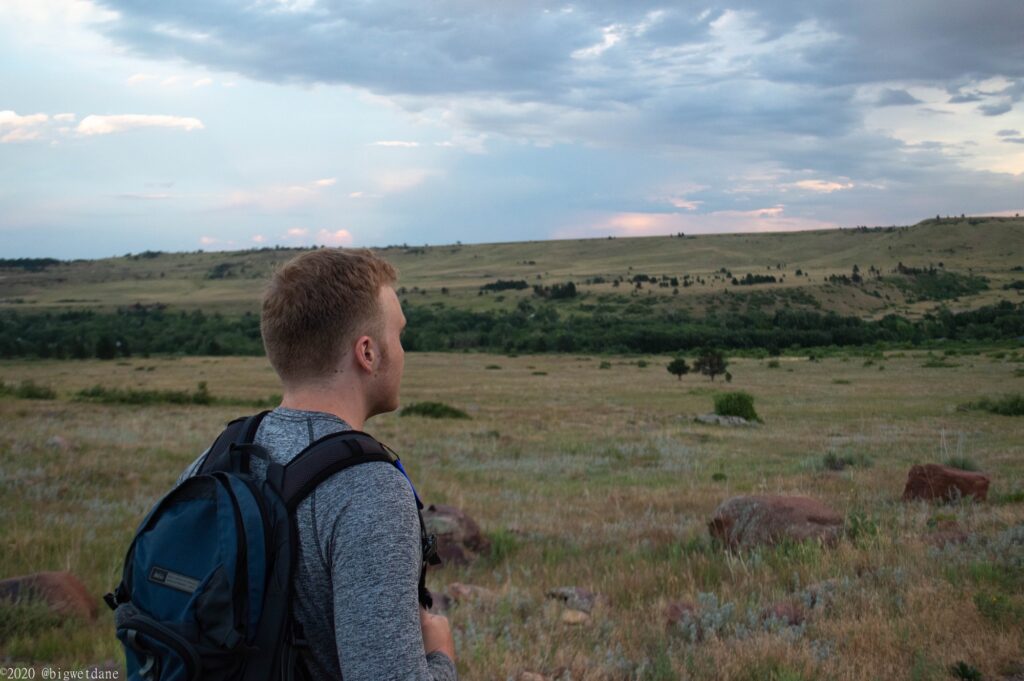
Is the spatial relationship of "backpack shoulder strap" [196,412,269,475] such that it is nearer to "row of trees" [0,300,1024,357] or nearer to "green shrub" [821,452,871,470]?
"green shrub" [821,452,871,470]

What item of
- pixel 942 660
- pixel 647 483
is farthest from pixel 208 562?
pixel 647 483

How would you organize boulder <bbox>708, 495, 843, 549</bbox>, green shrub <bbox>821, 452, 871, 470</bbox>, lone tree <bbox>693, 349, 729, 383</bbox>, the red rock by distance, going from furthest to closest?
lone tree <bbox>693, 349, 729, 383</bbox>, green shrub <bbox>821, 452, 871, 470</bbox>, boulder <bbox>708, 495, 843, 549</bbox>, the red rock

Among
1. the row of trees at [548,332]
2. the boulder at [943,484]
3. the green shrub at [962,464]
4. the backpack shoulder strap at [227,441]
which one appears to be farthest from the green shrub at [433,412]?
the row of trees at [548,332]

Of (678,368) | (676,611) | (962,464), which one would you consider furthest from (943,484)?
(678,368)

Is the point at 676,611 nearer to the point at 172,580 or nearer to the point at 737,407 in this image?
the point at 172,580

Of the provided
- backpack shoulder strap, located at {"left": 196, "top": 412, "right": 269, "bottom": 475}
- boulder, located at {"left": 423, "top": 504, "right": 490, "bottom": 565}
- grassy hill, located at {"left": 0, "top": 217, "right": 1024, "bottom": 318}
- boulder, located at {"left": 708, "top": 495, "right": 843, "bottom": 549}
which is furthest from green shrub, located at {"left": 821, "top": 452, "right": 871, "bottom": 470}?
grassy hill, located at {"left": 0, "top": 217, "right": 1024, "bottom": 318}

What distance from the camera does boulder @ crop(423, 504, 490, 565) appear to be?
24.2 ft

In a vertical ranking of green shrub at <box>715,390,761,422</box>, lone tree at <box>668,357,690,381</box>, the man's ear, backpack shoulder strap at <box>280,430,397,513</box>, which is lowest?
lone tree at <box>668,357,690,381</box>

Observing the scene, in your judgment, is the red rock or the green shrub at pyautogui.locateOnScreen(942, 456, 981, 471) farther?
the green shrub at pyautogui.locateOnScreen(942, 456, 981, 471)

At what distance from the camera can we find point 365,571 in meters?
1.71

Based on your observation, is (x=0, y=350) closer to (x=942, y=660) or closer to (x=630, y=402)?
(x=630, y=402)

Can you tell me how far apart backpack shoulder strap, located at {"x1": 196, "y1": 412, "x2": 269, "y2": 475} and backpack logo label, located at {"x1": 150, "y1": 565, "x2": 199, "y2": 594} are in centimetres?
24

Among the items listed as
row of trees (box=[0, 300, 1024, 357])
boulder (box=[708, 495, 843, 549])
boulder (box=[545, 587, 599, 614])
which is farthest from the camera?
row of trees (box=[0, 300, 1024, 357])

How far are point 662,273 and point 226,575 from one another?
129895 millimetres
